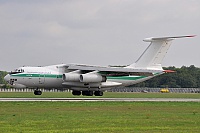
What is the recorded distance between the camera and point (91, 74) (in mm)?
52656

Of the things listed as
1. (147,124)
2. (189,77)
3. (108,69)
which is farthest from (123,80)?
(189,77)

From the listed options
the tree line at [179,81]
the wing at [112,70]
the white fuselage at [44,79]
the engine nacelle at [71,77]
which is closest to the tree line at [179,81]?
the tree line at [179,81]

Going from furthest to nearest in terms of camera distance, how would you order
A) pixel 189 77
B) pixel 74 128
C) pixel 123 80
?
1. pixel 189 77
2. pixel 123 80
3. pixel 74 128

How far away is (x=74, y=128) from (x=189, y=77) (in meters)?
97.0

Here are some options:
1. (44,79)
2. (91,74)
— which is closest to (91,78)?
(91,74)

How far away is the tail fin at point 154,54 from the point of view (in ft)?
182

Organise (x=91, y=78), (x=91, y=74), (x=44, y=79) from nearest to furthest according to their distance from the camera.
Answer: (x=44, y=79) → (x=91, y=78) → (x=91, y=74)

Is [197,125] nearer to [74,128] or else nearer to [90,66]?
[74,128]

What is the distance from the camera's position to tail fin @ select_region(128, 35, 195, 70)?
182 feet

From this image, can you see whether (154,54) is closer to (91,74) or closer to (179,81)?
(91,74)

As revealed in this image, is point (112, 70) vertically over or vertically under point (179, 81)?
under

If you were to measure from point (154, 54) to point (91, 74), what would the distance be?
7.37 m

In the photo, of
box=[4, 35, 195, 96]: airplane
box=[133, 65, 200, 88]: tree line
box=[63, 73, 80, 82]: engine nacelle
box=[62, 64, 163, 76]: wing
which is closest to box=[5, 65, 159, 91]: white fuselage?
box=[4, 35, 195, 96]: airplane

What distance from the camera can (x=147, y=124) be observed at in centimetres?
2136
